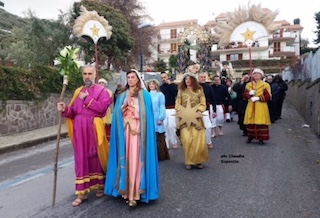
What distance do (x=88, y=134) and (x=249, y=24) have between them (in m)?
5.59

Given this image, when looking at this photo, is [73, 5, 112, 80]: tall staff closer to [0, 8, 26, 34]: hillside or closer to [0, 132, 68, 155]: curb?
[0, 132, 68, 155]: curb

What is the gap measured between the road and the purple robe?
331mm

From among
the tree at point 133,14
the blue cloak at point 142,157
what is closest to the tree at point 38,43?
the tree at point 133,14

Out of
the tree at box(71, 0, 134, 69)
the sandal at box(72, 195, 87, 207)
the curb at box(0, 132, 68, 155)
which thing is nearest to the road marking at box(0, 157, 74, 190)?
the sandal at box(72, 195, 87, 207)

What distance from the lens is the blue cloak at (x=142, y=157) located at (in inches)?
176

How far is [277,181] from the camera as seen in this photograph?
5598 millimetres

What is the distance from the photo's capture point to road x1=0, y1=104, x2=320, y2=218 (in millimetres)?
4379

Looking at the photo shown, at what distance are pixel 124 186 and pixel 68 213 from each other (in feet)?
2.46

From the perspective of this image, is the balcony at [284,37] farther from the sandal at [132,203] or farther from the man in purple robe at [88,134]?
the sandal at [132,203]

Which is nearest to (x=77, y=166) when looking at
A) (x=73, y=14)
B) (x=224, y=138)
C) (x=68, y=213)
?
(x=68, y=213)

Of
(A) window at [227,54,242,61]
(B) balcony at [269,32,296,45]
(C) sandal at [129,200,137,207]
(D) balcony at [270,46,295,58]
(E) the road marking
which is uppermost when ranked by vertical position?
(B) balcony at [269,32,296,45]

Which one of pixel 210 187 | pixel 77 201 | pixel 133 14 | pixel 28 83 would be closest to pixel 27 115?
pixel 28 83

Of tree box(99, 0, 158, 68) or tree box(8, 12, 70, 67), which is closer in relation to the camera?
tree box(8, 12, 70, 67)

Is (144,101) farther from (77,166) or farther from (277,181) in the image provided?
(277,181)
